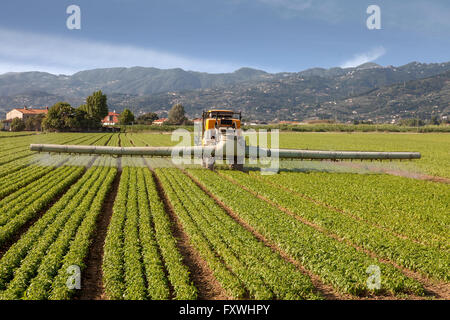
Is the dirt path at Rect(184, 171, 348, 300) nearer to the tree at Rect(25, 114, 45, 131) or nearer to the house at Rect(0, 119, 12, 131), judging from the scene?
the tree at Rect(25, 114, 45, 131)

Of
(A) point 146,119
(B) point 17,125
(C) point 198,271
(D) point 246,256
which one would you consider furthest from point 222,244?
(A) point 146,119

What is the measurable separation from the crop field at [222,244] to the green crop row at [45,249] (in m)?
0.03

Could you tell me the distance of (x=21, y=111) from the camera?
400 ft

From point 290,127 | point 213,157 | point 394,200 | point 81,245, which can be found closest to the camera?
point 81,245

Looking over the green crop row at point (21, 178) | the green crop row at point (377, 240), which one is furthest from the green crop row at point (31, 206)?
the green crop row at point (377, 240)

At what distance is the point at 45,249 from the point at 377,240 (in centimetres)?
964

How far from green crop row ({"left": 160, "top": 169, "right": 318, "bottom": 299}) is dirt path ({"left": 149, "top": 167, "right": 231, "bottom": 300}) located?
452 mm

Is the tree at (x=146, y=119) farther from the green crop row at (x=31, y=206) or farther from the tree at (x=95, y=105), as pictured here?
the green crop row at (x=31, y=206)

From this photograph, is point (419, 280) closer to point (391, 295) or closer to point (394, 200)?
point (391, 295)

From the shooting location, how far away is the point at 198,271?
7.55 metres

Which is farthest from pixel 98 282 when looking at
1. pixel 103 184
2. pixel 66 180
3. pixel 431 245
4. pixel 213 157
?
pixel 213 157

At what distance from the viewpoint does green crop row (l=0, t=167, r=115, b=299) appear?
6341 millimetres

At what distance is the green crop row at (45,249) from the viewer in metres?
6.34

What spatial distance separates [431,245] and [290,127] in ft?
359
